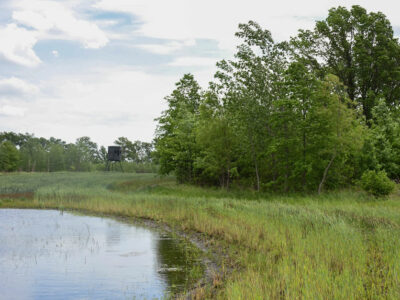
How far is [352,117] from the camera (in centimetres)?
2816

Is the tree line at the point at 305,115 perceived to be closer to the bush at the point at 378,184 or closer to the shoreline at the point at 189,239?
the bush at the point at 378,184

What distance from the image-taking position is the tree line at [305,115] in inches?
1128

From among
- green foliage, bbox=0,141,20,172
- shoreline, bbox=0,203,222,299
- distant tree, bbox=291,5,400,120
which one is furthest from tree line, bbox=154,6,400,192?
green foliage, bbox=0,141,20,172

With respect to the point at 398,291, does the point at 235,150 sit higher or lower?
higher

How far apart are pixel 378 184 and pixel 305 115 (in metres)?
6.88

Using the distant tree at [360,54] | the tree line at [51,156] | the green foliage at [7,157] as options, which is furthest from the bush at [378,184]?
the green foliage at [7,157]

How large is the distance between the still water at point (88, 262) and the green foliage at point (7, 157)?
7808cm

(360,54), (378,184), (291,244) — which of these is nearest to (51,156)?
(360,54)

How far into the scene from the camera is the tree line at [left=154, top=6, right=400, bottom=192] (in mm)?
28656

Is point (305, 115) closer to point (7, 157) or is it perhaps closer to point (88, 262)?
point (88, 262)

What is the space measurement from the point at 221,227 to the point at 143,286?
653cm

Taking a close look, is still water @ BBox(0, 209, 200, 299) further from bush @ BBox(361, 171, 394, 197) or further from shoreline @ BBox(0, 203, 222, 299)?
bush @ BBox(361, 171, 394, 197)

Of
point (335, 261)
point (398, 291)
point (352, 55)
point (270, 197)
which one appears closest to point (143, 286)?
point (335, 261)

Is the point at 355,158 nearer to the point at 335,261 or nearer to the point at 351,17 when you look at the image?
the point at 351,17
